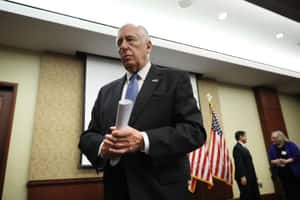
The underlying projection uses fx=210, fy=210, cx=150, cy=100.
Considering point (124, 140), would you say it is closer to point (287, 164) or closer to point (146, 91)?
point (146, 91)

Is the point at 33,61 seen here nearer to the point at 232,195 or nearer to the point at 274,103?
the point at 232,195

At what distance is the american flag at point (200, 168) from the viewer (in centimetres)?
317

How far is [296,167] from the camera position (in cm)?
326

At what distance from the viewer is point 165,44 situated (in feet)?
11.9

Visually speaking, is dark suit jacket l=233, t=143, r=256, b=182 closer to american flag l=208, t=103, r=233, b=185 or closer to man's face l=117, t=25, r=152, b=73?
american flag l=208, t=103, r=233, b=185

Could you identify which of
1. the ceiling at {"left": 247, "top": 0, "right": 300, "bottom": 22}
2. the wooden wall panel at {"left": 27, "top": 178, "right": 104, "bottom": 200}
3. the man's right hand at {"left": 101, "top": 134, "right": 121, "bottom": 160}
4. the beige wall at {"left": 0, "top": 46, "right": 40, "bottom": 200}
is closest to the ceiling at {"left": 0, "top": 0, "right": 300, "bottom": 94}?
the beige wall at {"left": 0, "top": 46, "right": 40, "bottom": 200}

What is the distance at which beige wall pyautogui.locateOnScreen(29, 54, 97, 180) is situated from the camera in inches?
118

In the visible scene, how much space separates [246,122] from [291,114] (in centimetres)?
198

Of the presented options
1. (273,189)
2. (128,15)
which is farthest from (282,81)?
(128,15)

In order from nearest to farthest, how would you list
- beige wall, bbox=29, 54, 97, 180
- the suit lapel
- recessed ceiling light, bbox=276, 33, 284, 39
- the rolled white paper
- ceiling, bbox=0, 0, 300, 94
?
the rolled white paper → the suit lapel → ceiling, bbox=0, 0, 300, 94 → beige wall, bbox=29, 54, 97, 180 → recessed ceiling light, bbox=276, 33, 284, 39

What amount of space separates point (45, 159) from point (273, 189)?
4.99m

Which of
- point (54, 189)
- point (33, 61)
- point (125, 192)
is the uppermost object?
point (33, 61)

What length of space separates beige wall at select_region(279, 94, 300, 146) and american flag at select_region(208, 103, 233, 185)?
355cm

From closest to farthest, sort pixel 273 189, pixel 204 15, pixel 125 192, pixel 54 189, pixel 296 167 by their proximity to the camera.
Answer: pixel 125 192 < pixel 54 189 < pixel 296 167 < pixel 204 15 < pixel 273 189
